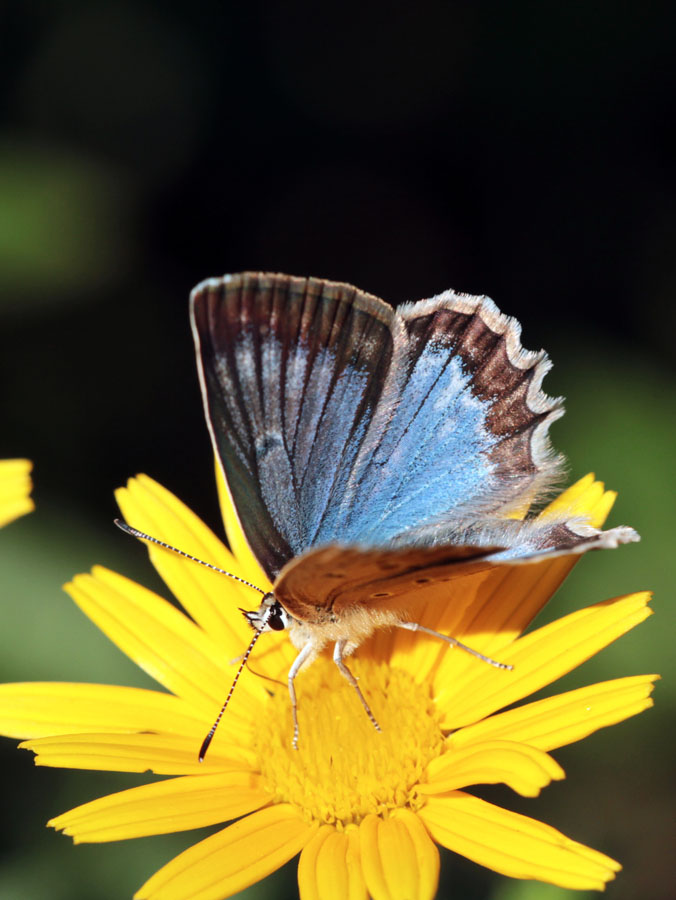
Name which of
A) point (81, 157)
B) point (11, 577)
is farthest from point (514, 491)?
point (81, 157)

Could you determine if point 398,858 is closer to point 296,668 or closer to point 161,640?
point 296,668

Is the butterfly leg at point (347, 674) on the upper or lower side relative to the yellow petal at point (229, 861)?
upper

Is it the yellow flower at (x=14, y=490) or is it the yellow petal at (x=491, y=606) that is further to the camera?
the yellow flower at (x=14, y=490)

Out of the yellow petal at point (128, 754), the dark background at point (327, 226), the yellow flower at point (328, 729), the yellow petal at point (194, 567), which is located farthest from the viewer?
the dark background at point (327, 226)

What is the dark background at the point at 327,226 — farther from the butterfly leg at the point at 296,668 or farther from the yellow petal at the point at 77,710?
the butterfly leg at the point at 296,668

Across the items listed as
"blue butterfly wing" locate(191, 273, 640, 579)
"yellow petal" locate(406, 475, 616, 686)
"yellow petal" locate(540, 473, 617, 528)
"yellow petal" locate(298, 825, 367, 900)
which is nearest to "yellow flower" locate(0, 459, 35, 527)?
"blue butterfly wing" locate(191, 273, 640, 579)

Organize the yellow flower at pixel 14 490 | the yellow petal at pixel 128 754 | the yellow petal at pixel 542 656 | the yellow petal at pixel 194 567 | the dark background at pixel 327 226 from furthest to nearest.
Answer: the dark background at pixel 327 226 < the yellow flower at pixel 14 490 < the yellow petal at pixel 194 567 < the yellow petal at pixel 542 656 < the yellow petal at pixel 128 754

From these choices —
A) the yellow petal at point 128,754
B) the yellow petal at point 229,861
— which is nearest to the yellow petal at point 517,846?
the yellow petal at point 229,861
